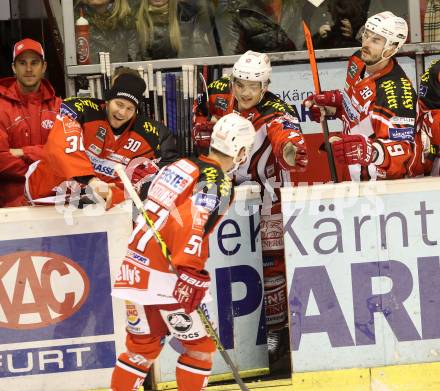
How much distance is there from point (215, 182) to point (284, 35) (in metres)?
2.96

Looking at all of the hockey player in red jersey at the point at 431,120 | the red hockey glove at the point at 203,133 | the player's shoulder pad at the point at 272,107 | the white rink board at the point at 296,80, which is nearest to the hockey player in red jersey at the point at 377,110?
the hockey player in red jersey at the point at 431,120

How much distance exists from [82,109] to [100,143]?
0.26 meters

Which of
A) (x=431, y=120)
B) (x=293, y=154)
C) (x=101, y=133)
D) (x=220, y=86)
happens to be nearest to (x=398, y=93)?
(x=431, y=120)

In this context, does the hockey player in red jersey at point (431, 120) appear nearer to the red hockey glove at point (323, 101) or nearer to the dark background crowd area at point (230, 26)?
the red hockey glove at point (323, 101)

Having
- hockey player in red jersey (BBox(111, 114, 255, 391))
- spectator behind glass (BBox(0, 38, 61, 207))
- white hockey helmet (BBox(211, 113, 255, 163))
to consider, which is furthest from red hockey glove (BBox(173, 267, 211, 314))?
spectator behind glass (BBox(0, 38, 61, 207))

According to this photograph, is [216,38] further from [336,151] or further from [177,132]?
[336,151]

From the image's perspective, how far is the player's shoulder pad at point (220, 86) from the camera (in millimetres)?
7707

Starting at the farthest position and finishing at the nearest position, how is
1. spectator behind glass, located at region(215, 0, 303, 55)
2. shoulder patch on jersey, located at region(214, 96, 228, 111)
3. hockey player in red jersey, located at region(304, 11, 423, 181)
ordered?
spectator behind glass, located at region(215, 0, 303, 55) → shoulder patch on jersey, located at region(214, 96, 228, 111) → hockey player in red jersey, located at region(304, 11, 423, 181)

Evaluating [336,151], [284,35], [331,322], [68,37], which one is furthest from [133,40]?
[331,322]

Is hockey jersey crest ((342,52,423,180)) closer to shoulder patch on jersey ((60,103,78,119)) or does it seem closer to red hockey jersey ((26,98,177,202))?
red hockey jersey ((26,98,177,202))

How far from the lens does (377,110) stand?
7.13 meters

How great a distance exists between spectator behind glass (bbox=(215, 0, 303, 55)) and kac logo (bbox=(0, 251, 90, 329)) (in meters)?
2.55

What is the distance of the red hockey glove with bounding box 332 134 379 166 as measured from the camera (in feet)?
22.7

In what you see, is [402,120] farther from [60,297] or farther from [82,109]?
[60,297]
